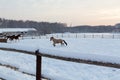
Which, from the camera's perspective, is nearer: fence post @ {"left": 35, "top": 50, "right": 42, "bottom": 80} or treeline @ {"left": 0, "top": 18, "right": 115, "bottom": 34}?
fence post @ {"left": 35, "top": 50, "right": 42, "bottom": 80}

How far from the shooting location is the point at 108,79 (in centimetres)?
1182

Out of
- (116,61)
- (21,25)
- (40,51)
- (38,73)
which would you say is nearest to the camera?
(116,61)

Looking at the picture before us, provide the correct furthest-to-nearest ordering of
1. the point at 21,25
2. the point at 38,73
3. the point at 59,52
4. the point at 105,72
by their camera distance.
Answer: the point at 21,25 → the point at 105,72 → the point at 38,73 → the point at 59,52

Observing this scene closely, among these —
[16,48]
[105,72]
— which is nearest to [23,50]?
[16,48]

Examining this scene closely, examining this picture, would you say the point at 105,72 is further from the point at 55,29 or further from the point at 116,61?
the point at 55,29

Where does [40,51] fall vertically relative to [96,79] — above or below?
above

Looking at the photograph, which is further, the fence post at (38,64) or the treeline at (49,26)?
the treeline at (49,26)

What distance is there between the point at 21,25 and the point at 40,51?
163 meters

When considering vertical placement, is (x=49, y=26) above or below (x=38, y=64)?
above

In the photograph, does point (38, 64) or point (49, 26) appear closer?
point (38, 64)

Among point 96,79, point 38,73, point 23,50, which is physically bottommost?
point 96,79

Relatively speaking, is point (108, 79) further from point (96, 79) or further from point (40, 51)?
point (40, 51)

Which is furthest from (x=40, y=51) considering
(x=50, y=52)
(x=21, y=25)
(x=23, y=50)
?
(x=21, y=25)

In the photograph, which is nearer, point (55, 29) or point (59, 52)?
point (59, 52)
